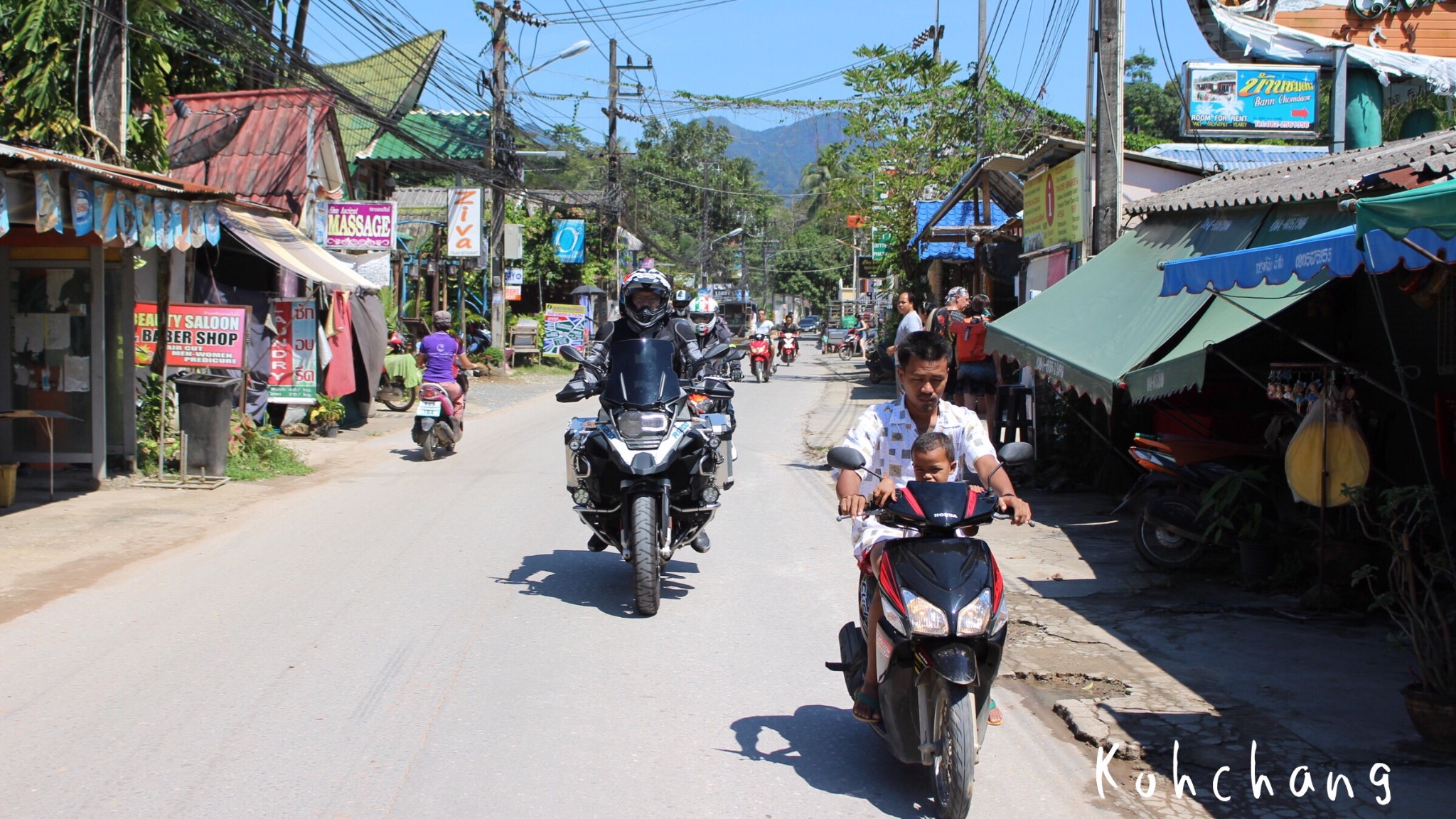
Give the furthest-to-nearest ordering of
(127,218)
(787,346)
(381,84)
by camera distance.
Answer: (787,346) → (381,84) → (127,218)

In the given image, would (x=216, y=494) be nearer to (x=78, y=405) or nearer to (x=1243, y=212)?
(x=78, y=405)

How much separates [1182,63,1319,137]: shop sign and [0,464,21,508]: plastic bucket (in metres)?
12.8

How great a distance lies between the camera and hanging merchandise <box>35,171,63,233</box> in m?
8.33

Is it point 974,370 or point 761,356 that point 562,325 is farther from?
point 974,370

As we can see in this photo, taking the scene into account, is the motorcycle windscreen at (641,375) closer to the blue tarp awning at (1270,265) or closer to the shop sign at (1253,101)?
the blue tarp awning at (1270,265)

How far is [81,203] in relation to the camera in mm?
8867

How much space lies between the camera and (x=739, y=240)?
8412 centimetres

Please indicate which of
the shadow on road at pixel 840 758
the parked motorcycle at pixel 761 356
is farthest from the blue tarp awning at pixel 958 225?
the shadow on road at pixel 840 758

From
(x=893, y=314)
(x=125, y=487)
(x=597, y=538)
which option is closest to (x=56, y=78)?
(x=125, y=487)

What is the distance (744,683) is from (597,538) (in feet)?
7.82

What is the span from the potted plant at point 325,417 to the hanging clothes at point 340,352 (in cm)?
41

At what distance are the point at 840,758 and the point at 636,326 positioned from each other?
4182 mm

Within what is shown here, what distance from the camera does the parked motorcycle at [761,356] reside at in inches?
1161

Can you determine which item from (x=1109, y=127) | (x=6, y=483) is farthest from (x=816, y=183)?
(x=6, y=483)
